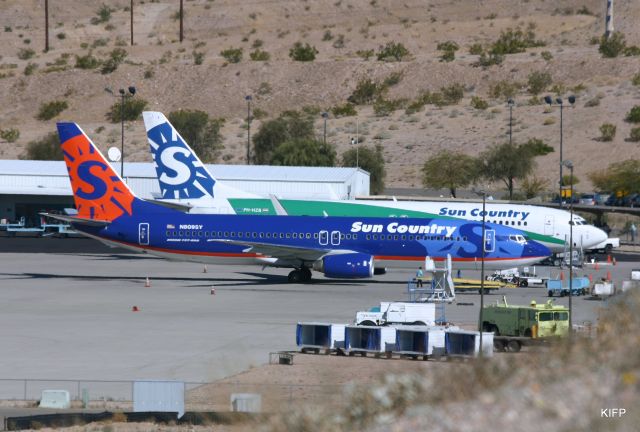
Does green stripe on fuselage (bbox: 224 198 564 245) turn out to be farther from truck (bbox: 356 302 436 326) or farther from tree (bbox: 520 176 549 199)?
tree (bbox: 520 176 549 199)

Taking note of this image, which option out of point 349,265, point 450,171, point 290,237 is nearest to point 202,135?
point 450,171

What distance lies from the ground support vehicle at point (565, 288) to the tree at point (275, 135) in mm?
89135

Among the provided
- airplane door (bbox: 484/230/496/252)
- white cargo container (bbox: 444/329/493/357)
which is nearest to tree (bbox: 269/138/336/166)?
airplane door (bbox: 484/230/496/252)

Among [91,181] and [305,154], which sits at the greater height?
[305,154]

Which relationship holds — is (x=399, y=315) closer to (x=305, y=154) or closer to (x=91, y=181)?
(x=91, y=181)

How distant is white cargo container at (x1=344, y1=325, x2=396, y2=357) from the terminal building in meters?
58.9

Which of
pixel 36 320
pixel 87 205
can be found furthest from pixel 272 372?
pixel 87 205

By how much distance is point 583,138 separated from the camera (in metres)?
142

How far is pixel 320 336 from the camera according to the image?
4062 centimetres

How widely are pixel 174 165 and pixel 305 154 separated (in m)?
56.2

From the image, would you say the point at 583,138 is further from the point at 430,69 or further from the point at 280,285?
the point at 280,285

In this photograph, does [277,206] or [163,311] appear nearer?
[163,311]

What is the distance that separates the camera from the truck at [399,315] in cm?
4397

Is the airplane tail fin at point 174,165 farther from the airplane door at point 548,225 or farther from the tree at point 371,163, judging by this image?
the tree at point 371,163
